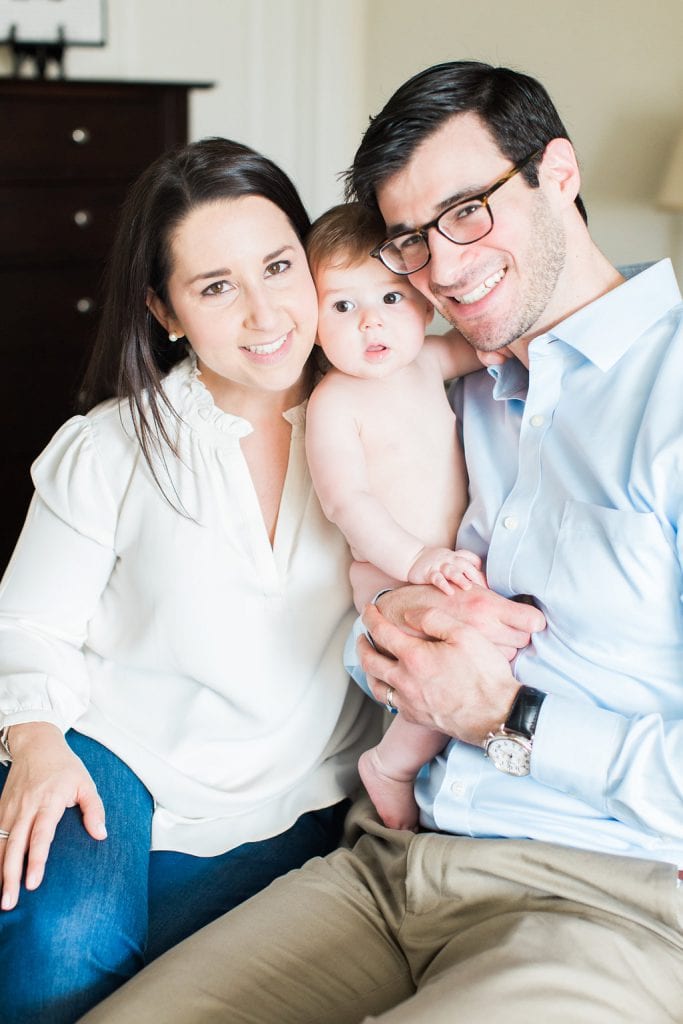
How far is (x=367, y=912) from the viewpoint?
1.58m

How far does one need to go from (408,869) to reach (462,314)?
0.78 meters

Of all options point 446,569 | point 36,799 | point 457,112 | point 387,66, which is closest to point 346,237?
point 457,112

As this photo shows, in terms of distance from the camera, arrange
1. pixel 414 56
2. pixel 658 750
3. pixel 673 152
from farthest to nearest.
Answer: pixel 414 56 → pixel 673 152 → pixel 658 750

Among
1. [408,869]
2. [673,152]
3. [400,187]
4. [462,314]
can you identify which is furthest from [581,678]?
[673,152]

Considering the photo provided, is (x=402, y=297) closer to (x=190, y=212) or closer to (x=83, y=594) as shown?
(x=190, y=212)

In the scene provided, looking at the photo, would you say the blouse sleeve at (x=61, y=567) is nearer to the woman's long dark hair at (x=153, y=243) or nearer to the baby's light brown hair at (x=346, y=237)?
the woman's long dark hair at (x=153, y=243)

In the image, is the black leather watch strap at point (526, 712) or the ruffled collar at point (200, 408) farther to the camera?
the ruffled collar at point (200, 408)

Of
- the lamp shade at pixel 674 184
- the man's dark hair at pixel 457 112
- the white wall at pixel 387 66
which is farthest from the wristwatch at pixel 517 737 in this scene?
the white wall at pixel 387 66

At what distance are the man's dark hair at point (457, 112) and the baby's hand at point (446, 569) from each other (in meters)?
0.55

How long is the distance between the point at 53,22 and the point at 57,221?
2.48ft

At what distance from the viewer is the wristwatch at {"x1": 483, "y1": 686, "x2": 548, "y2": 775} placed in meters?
1.45

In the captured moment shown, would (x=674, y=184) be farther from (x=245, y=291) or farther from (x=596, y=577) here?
(x=596, y=577)

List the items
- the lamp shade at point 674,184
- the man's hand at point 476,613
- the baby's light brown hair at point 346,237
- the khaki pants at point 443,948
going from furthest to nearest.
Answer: the lamp shade at point 674,184 → the baby's light brown hair at point 346,237 → the man's hand at point 476,613 → the khaki pants at point 443,948

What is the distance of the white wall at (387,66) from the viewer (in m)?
3.37
